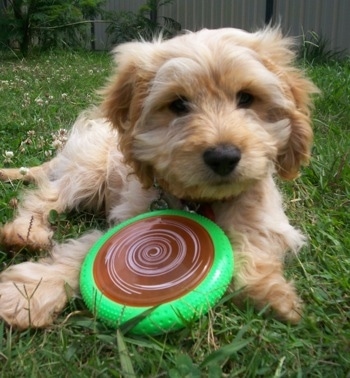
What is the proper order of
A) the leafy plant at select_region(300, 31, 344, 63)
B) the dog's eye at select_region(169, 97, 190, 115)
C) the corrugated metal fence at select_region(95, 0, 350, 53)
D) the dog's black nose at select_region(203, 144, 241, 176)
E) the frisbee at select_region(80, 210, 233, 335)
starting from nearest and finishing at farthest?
the frisbee at select_region(80, 210, 233, 335)
the dog's black nose at select_region(203, 144, 241, 176)
the dog's eye at select_region(169, 97, 190, 115)
the leafy plant at select_region(300, 31, 344, 63)
the corrugated metal fence at select_region(95, 0, 350, 53)

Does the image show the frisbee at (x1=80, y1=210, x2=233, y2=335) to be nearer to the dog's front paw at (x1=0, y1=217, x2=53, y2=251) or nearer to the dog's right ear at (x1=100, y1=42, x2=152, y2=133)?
the dog's front paw at (x1=0, y1=217, x2=53, y2=251)

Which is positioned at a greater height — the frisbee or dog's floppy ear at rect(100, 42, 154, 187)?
dog's floppy ear at rect(100, 42, 154, 187)

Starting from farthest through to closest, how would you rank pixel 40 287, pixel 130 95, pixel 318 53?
1. pixel 318 53
2. pixel 130 95
3. pixel 40 287

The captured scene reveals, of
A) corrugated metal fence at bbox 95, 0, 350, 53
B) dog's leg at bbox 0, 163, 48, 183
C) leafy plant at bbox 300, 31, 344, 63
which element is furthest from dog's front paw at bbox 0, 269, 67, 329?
corrugated metal fence at bbox 95, 0, 350, 53

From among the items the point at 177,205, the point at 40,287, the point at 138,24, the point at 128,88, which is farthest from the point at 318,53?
the point at 40,287

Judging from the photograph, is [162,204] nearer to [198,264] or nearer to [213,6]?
[198,264]

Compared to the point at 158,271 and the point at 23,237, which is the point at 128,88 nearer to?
the point at 23,237
